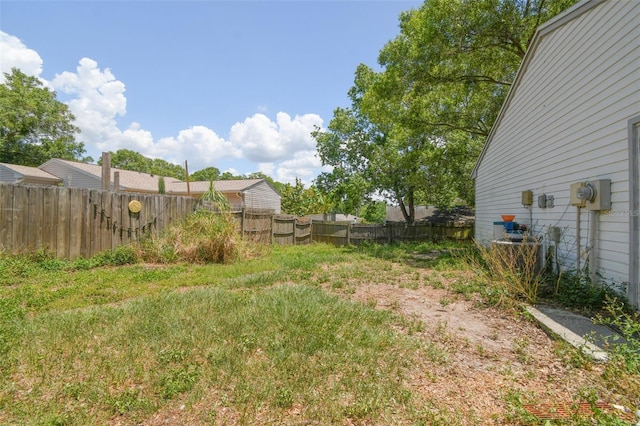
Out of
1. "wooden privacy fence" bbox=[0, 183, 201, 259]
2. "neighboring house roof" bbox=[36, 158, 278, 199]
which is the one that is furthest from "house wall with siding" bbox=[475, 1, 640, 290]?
"neighboring house roof" bbox=[36, 158, 278, 199]

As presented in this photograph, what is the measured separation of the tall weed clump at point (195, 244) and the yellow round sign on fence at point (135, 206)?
0.75m

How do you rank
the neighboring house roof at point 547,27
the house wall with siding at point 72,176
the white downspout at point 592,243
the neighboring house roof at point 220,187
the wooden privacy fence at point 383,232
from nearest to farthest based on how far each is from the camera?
the white downspout at point 592,243 → the neighboring house roof at point 547,27 → the wooden privacy fence at point 383,232 → the house wall with siding at point 72,176 → the neighboring house roof at point 220,187

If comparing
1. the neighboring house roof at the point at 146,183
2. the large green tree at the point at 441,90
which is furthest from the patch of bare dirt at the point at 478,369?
the neighboring house roof at the point at 146,183

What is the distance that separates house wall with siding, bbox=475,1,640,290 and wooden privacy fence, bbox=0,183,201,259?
28.9ft

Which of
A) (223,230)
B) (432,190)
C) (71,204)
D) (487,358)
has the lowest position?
(487,358)

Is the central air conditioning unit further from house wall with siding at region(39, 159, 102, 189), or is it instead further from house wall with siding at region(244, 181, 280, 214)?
house wall with siding at region(39, 159, 102, 189)

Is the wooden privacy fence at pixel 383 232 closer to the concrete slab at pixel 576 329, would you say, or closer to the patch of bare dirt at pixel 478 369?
the patch of bare dirt at pixel 478 369

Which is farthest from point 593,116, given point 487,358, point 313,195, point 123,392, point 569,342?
point 313,195

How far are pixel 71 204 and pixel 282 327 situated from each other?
20.1ft

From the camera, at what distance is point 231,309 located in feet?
11.8

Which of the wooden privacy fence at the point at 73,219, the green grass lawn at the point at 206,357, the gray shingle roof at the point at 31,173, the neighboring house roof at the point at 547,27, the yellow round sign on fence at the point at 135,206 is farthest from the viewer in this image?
the gray shingle roof at the point at 31,173

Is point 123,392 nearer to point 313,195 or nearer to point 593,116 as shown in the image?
point 593,116

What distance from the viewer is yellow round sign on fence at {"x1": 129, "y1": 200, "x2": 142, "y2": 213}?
726 cm

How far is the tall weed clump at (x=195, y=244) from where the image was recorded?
705 cm
